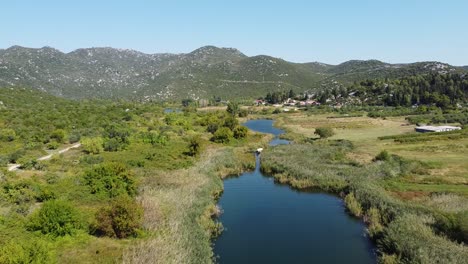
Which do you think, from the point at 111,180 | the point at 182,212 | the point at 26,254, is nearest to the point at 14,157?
the point at 111,180

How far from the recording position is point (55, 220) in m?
28.2

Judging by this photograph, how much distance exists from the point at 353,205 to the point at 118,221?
86.5 feet

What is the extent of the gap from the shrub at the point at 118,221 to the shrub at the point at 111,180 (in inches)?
376

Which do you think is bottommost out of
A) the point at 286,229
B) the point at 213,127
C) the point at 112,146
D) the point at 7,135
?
the point at 286,229

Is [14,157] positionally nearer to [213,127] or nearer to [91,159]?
[91,159]

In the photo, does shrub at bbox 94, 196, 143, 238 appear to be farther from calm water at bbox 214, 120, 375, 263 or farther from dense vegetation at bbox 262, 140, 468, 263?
dense vegetation at bbox 262, 140, 468, 263

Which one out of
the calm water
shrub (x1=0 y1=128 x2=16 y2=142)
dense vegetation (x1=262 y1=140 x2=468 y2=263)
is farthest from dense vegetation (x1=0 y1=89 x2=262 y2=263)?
dense vegetation (x1=262 y1=140 x2=468 y2=263)

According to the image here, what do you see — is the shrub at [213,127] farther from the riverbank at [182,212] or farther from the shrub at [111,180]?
the shrub at [111,180]

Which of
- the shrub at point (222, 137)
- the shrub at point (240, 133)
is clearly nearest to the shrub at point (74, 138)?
the shrub at point (222, 137)

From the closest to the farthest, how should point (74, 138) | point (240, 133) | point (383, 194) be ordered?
1. point (383, 194)
2. point (74, 138)
3. point (240, 133)

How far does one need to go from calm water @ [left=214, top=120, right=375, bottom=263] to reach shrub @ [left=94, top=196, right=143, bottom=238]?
8.04 m

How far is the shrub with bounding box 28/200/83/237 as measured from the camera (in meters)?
28.2

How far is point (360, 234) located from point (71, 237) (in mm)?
26923

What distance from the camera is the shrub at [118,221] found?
29.4m
